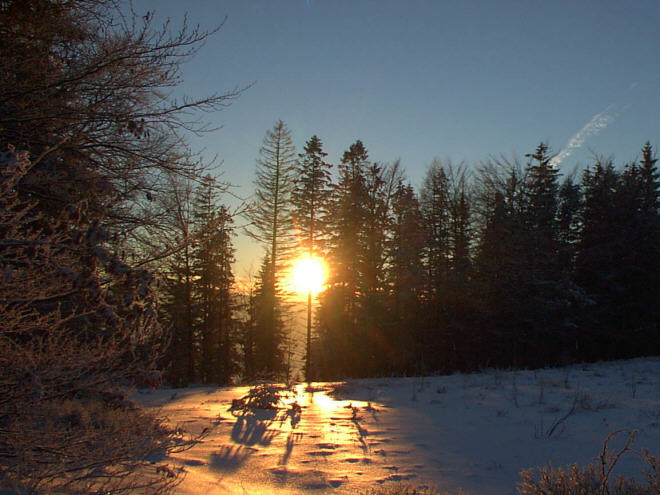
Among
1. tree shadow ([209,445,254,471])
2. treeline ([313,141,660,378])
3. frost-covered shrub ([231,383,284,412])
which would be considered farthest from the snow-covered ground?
treeline ([313,141,660,378])

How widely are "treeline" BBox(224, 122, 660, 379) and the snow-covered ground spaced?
15.9 m

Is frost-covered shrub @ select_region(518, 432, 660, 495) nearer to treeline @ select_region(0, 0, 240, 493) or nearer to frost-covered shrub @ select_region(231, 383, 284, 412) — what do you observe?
treeline @ select_region(0, 0, 240, 493)

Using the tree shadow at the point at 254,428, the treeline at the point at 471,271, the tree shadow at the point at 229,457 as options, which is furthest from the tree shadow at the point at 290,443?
the treeline at the point at 471,271

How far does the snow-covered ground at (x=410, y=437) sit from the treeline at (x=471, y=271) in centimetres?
1590

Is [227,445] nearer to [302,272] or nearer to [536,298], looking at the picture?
[302,272]

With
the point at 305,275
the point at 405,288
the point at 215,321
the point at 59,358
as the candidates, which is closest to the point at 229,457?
the point at 59,358

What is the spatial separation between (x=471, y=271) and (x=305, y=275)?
985cm

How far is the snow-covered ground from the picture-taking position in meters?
4.11

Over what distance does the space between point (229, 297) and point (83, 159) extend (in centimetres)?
2548

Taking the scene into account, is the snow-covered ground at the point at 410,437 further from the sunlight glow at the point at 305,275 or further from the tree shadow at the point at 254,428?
the sunlight glow at the point at 305,275

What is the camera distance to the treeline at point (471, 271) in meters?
24.9

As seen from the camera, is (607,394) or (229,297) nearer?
(607,394)

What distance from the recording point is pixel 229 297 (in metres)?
30.3

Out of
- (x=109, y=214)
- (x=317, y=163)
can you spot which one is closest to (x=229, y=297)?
A: (x=317, y=163)
